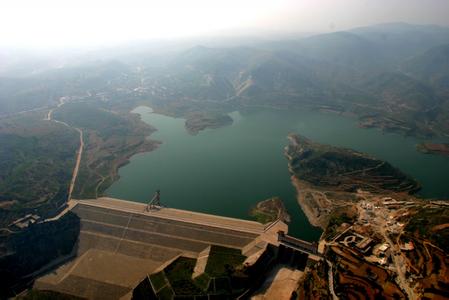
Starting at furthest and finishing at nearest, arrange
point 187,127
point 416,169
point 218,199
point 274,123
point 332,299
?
point 274,123 → point 187,127 → point 416,169 → point 218,199 → point 332,299

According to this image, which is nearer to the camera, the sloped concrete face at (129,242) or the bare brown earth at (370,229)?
the bare brown earth at (370,229)

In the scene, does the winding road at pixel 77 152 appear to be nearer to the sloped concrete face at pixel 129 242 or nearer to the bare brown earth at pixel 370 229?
the sloped concrete face at pixel 129 242

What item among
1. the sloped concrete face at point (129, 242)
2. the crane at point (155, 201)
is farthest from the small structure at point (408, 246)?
the crane at point (155, 201)

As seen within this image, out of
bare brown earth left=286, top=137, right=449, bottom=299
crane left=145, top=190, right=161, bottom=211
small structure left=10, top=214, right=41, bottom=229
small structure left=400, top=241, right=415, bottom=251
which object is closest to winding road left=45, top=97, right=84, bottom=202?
small structure left=10, top=214, right=41, bottom=229

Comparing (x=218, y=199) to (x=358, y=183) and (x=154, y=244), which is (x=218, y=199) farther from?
(x=358, y=183)

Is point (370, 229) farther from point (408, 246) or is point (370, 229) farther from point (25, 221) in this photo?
point (25, 221)

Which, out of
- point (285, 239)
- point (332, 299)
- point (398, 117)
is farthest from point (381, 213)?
point (398, 117)

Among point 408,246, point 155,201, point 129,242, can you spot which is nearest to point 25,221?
point 129,242
